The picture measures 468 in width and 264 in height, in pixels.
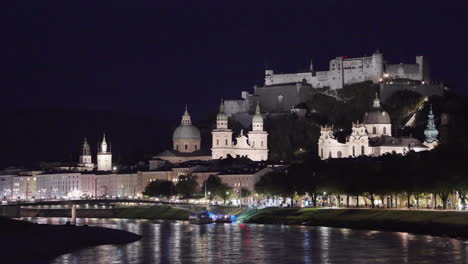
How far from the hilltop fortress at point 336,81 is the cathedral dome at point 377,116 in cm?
829

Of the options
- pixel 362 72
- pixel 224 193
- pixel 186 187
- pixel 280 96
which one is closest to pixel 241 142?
pixel 280 96

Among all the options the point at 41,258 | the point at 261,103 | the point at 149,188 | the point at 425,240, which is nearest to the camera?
the point at 41,258

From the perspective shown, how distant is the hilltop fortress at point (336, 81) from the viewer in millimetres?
155050

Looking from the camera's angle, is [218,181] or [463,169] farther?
[218,181]

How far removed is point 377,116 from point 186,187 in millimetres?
26410

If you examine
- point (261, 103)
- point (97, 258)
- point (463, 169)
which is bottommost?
point (97, 258)

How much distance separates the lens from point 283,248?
70125mm

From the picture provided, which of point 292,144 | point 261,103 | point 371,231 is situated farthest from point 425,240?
point 261,103

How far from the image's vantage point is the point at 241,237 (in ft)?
267

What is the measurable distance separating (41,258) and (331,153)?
82.9m

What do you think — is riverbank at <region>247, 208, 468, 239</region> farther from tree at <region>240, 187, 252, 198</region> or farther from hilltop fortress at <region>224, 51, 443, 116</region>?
hilltop fortress at <region>224, 51, 443, 116</region>

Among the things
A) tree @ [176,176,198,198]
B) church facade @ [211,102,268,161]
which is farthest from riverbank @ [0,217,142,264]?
church facade @ [211,102,268,161]

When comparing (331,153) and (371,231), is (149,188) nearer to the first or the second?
(331,153)

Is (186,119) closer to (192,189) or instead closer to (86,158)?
(86,158)
